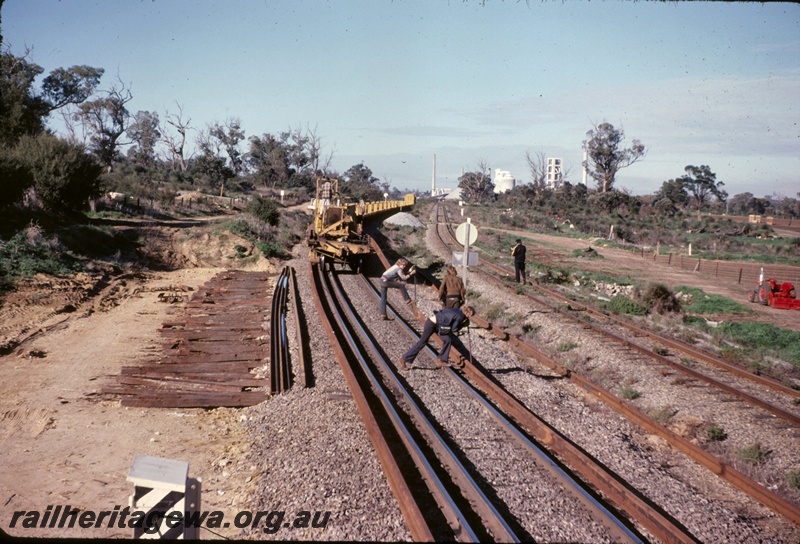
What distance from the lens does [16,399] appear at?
829 centimetres

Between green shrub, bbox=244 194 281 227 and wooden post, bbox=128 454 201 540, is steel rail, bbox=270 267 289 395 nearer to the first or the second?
wooden post, bbox=128 454 201 540

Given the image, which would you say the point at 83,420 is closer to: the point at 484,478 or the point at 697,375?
the point at 484,478

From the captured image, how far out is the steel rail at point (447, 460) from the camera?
4.79 metres

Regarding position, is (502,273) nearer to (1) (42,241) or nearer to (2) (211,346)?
(2) (211,346)

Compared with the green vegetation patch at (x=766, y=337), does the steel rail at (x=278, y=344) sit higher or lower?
higher

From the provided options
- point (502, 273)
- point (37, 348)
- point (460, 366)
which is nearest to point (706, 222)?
point (502, 273)

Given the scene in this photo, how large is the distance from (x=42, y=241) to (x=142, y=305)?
4587 mm

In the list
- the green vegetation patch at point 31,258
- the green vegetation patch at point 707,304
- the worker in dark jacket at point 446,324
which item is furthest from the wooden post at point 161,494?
the green vegetation patch at point 707,304

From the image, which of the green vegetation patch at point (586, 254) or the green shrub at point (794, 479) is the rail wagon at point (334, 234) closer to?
the green shrub at point (794, 479)

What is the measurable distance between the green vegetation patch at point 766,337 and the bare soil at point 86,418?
1.53m

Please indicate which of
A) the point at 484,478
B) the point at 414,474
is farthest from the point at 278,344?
the point at 484,478

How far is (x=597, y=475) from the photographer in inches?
232

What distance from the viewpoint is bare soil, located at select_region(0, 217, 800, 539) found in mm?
5664

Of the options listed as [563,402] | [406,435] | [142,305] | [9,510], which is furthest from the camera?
[142,305]
